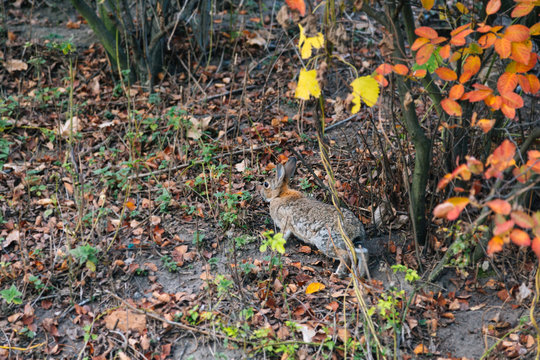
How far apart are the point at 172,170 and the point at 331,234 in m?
2.30

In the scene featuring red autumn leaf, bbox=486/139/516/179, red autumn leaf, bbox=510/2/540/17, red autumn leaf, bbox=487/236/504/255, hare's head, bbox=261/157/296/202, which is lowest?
hare's head, bbox=261/157/296/202

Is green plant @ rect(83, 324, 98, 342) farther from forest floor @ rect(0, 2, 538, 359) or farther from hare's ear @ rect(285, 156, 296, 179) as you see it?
hare's ear @ rect(285, 156, 296, 179)

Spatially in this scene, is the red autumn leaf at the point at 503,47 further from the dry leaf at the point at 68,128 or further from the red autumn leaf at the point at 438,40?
the dry leaf at the point at 68,128

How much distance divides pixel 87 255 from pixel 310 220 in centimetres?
206

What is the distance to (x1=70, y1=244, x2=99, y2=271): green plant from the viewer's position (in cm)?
486

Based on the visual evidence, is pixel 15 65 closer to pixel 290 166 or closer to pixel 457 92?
pixel 290 166

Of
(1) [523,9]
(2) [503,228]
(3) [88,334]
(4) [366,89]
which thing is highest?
(1) [523,9]

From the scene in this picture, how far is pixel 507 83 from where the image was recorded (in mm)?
4023

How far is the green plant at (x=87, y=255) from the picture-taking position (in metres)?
4.86

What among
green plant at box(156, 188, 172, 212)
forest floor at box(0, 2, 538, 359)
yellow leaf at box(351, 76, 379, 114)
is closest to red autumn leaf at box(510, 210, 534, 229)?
forest floor at box(0, 2, 538, 359)

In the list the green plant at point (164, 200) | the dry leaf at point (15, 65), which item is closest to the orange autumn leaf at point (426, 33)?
the green plant at point (164, 200)

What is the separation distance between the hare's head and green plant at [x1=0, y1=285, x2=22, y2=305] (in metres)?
2.55

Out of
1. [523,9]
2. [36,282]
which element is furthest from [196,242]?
[523,9]

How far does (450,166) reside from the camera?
5078 mm
